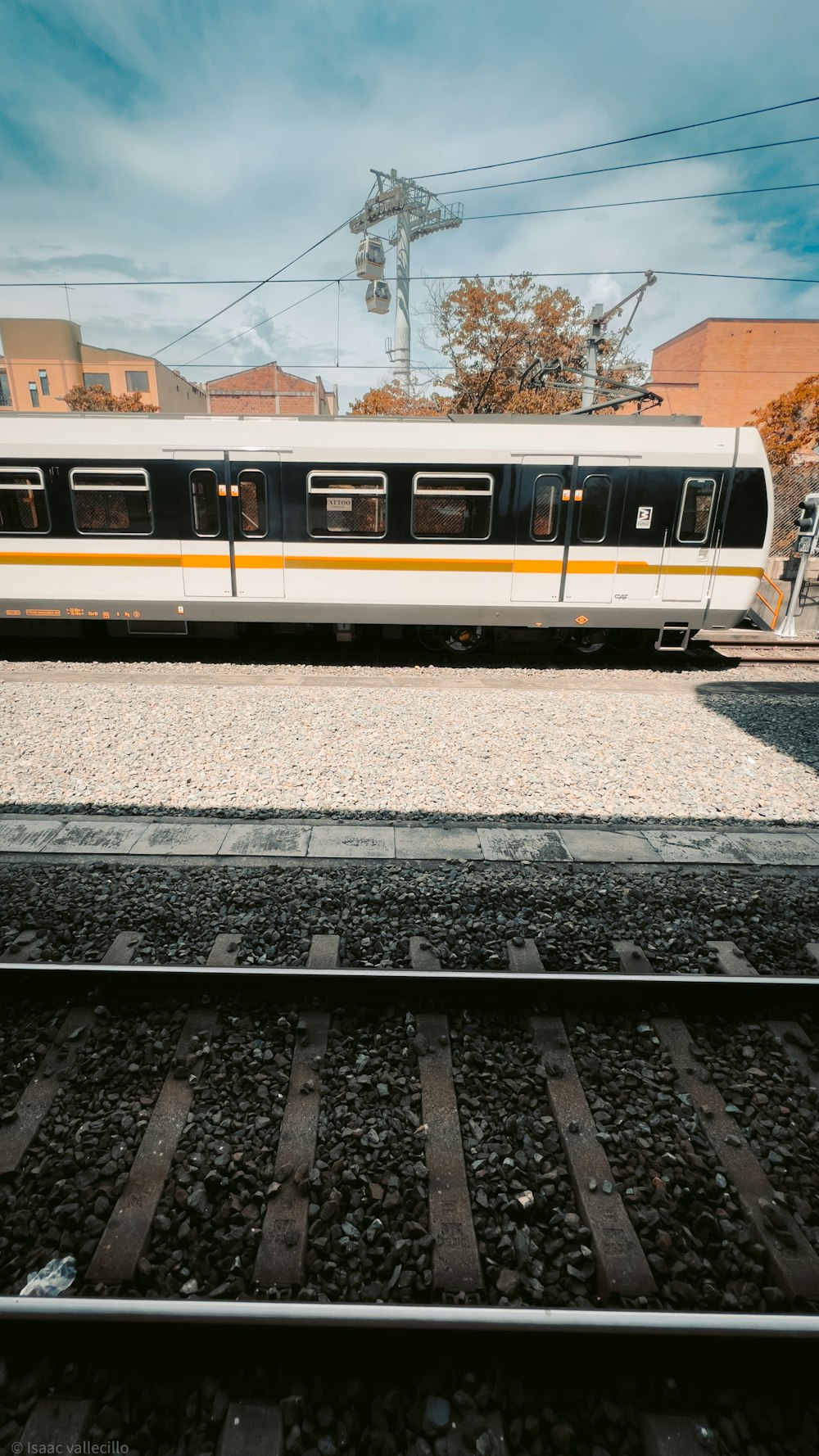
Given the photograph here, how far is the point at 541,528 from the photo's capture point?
34.2 feet

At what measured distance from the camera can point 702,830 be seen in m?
5.50

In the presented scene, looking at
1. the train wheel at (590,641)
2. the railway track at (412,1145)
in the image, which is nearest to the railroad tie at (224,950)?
the railway track at (412,1145)

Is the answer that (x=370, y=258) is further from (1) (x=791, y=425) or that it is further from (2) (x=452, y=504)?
(2) (x=452, y=504)

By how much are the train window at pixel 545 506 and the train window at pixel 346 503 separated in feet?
7.02

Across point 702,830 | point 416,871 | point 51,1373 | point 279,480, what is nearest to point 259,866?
point 416,871

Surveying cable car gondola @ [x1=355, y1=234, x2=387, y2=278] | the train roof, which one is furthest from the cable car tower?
the train roof

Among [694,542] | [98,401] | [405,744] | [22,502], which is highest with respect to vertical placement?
[98,401]

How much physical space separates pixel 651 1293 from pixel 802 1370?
40cm

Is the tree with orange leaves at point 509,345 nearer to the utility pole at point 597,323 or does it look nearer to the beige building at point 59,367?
the utility pole at point 597,323

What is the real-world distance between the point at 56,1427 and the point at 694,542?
10982 millimetres

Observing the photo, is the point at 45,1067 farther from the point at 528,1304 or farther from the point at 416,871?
the point at 416,871

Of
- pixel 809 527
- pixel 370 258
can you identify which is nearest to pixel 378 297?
pixel 370 258

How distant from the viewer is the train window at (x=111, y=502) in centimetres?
1031

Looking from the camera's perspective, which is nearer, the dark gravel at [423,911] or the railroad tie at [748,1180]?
the railroad tie at [748,1180]
